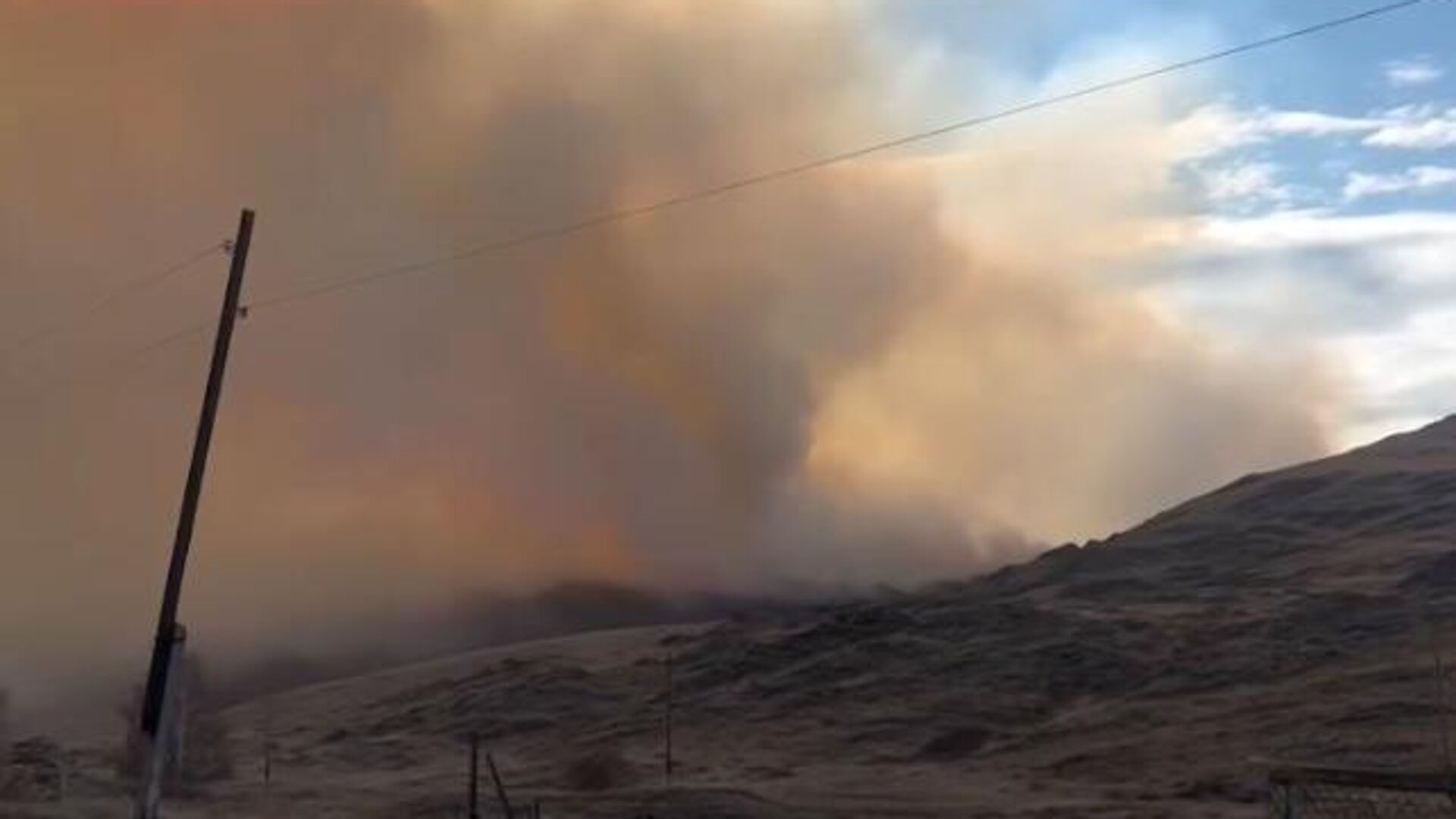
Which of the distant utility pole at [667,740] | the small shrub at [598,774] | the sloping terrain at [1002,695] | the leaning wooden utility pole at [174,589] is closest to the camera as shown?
the leaning wooden utility pole at [174,589]

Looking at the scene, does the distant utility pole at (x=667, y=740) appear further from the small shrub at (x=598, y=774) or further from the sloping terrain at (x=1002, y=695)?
the small shrub at (x=598, y=774)

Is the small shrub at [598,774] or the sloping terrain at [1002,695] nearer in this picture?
the sloping terrain at [1002,695]

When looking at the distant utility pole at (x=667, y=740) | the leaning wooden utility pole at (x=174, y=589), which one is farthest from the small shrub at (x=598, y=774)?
the leaning wooden utility pole at (x=174, y=589)

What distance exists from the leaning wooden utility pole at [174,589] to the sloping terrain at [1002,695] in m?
17.3

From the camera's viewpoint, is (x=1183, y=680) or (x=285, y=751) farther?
(x=285, y=751)

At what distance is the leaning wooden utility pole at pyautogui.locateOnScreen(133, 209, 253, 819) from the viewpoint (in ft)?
76.7

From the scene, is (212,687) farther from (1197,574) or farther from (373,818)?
(373,818)

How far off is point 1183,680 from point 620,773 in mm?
22185

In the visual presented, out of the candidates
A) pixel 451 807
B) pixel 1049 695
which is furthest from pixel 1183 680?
pixel 451 807

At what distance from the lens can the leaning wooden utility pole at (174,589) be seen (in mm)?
23375

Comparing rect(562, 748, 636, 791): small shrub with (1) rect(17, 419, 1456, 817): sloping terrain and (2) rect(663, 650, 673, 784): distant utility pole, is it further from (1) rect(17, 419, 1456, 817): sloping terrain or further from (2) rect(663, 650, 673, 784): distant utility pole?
(2) rect(663, 650, 673, 784): distant utility pole

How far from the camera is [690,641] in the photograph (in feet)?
311

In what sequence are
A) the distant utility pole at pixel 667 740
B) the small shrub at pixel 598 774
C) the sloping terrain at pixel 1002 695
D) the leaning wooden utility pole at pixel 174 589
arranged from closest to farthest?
the leaning wooden utility pole at pixel 174 589, the sloping terrain at pixel 1002 695, the small shrub at pixel 598 774, the distant utility pole at pixel 667 740

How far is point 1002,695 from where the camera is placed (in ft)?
220
